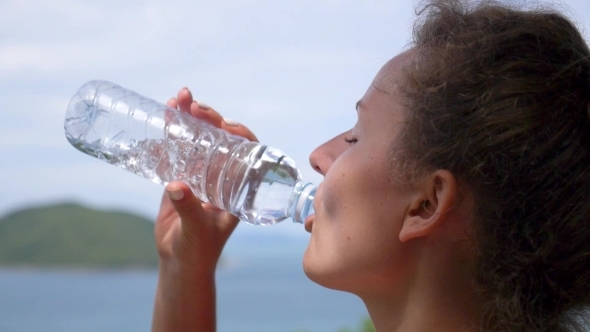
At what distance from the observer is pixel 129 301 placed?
2883mm

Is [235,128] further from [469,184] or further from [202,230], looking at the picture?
[469,184]

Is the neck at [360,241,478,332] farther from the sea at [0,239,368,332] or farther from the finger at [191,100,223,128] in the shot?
the sea at [0,239,368,332]

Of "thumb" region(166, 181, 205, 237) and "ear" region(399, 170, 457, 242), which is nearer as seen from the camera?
"ear" region(399, 170, 457, 242)

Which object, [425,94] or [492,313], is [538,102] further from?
[492,313]

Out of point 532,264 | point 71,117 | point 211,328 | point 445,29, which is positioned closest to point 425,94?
point 445,29

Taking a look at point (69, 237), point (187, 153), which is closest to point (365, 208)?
point (187, 153)

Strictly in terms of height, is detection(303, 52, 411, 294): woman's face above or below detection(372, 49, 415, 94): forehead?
below

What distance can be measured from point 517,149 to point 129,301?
2.38m

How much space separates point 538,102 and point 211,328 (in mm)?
761

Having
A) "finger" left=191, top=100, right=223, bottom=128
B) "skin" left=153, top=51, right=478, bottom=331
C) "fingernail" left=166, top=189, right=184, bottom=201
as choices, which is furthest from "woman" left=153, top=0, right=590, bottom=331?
"finger" left=191, top=100, right=223, bottom=128

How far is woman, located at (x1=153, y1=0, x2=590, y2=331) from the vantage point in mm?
794

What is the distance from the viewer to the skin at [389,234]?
84cm

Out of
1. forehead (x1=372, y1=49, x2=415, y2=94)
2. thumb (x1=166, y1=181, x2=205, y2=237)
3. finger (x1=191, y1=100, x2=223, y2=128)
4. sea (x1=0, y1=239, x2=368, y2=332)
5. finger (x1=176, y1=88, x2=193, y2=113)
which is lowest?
sea (x1=0, y1=239, x2=368, y2=332)

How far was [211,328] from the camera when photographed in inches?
50.6
